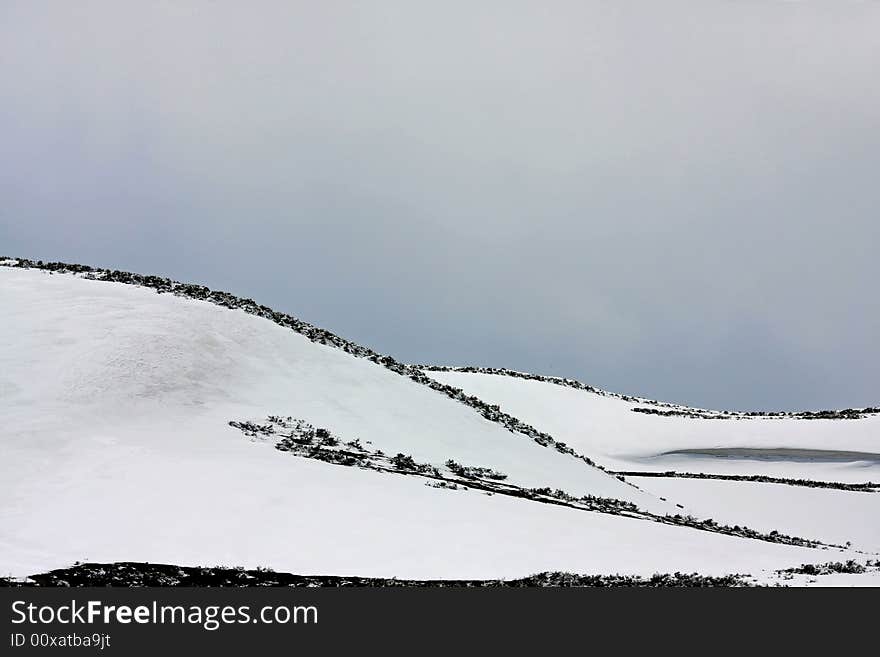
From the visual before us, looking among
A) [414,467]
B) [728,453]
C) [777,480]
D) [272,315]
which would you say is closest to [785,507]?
[777,480]

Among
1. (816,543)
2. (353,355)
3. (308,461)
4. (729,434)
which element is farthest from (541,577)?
(729,434)

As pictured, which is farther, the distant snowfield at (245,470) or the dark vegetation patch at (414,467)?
the dark vegetation patch at (414,467)

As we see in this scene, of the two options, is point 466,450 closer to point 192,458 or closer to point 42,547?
point 192,458

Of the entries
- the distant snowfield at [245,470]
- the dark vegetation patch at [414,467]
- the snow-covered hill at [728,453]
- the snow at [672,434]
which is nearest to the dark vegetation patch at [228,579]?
the distant snowfield at [245,470]

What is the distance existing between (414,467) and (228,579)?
362 inches

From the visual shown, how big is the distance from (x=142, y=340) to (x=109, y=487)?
8.13m

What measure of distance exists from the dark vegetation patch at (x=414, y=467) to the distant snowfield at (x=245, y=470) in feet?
1.83

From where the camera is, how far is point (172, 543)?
1486cm

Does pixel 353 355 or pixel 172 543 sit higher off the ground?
pixel 353 355

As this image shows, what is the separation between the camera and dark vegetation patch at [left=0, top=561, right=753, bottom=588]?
12.7 metres

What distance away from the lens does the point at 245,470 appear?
18.7 m

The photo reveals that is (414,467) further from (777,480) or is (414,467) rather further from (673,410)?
(673,410)

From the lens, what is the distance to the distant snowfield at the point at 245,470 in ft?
50.1

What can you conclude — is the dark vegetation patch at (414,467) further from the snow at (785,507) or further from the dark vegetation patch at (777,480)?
the dark vegetation patch at (777,480)
